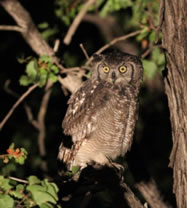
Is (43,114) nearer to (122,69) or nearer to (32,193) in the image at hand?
(122,69)

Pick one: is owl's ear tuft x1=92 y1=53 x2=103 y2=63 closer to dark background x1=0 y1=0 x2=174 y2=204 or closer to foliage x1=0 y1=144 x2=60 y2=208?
dark background x1=0 y1=0 x2=174 y2=204

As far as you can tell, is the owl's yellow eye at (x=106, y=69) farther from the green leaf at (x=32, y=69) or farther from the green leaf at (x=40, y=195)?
the green leaf at (x=40, y=195)

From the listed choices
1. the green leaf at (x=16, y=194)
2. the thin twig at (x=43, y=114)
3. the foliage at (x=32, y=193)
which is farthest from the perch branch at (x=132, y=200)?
the thin twig at (x=43, y=114)

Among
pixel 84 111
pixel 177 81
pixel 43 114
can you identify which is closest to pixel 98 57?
pixel 84 111

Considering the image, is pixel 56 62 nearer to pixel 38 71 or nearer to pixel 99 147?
pixel 38 71

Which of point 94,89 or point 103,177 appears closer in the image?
point 103,177

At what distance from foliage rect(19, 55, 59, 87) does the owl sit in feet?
1.48

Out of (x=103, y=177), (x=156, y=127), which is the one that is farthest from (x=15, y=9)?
(x=156, y=127)

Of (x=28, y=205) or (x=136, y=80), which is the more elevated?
(x=28, y=205)

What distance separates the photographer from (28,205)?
2270 millimetres

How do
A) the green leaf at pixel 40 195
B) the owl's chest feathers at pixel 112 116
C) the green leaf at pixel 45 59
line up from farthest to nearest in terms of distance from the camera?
the owl's chest feathers at pixel 112 116 < the green leaf at pixel 45 59 < the green leaf at pixel 40 195

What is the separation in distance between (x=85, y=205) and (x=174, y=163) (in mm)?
823

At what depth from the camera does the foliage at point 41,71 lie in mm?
3752

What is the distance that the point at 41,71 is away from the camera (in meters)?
3.80
